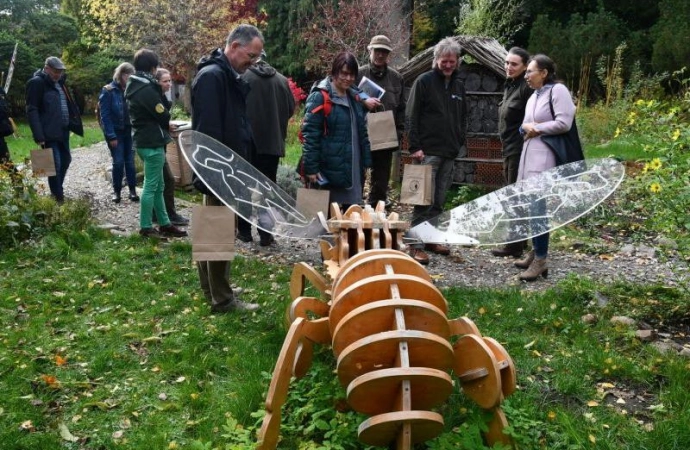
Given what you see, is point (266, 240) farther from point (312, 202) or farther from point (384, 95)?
point (312, 202)

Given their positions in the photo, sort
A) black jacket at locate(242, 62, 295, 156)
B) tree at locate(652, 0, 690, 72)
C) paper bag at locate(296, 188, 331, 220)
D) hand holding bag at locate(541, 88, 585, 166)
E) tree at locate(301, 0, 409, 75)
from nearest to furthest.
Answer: paper bag at locate(296, 188, 331, 220) → hand holding bag at locate(541, 88, 585, 166) → black jacket at locate(242, 62, 295, 156) → tree at locate(652, 0, 690, 72) → tree at locate(301, 0, 409, 75)

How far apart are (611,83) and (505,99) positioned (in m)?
9.33

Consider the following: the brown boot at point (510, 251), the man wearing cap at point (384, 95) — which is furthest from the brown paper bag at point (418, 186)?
the brown boot at point (510, 251)

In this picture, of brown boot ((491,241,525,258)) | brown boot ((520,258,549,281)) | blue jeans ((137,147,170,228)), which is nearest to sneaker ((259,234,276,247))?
blue jeans ((137,147,170,228))

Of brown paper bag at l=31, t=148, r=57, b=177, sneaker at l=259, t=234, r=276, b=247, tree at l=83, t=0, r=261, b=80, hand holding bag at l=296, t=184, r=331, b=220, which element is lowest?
sneaker at l=259, t=234, r=276, b=247

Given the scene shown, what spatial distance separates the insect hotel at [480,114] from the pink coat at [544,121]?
411cm

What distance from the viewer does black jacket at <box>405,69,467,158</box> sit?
5.86m

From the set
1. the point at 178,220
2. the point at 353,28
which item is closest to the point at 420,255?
the point at 178,220

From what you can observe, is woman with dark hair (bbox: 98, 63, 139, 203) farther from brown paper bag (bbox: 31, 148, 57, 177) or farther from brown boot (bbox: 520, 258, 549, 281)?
brown boot (bbox: 520, 258, 549, 281)

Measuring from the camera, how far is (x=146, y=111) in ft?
21.0

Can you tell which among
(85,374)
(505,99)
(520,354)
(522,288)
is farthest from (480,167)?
(85,374)

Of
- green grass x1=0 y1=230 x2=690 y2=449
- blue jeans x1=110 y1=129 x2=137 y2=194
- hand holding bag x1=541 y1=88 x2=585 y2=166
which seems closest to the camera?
green grass x1=0 y1=230 x2=690 y2=449

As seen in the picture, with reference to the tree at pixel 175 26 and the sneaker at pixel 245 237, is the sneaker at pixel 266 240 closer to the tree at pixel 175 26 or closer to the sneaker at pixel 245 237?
the sneaker at pixel 245 237

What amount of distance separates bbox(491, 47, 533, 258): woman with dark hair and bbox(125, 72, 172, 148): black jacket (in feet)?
11.9
